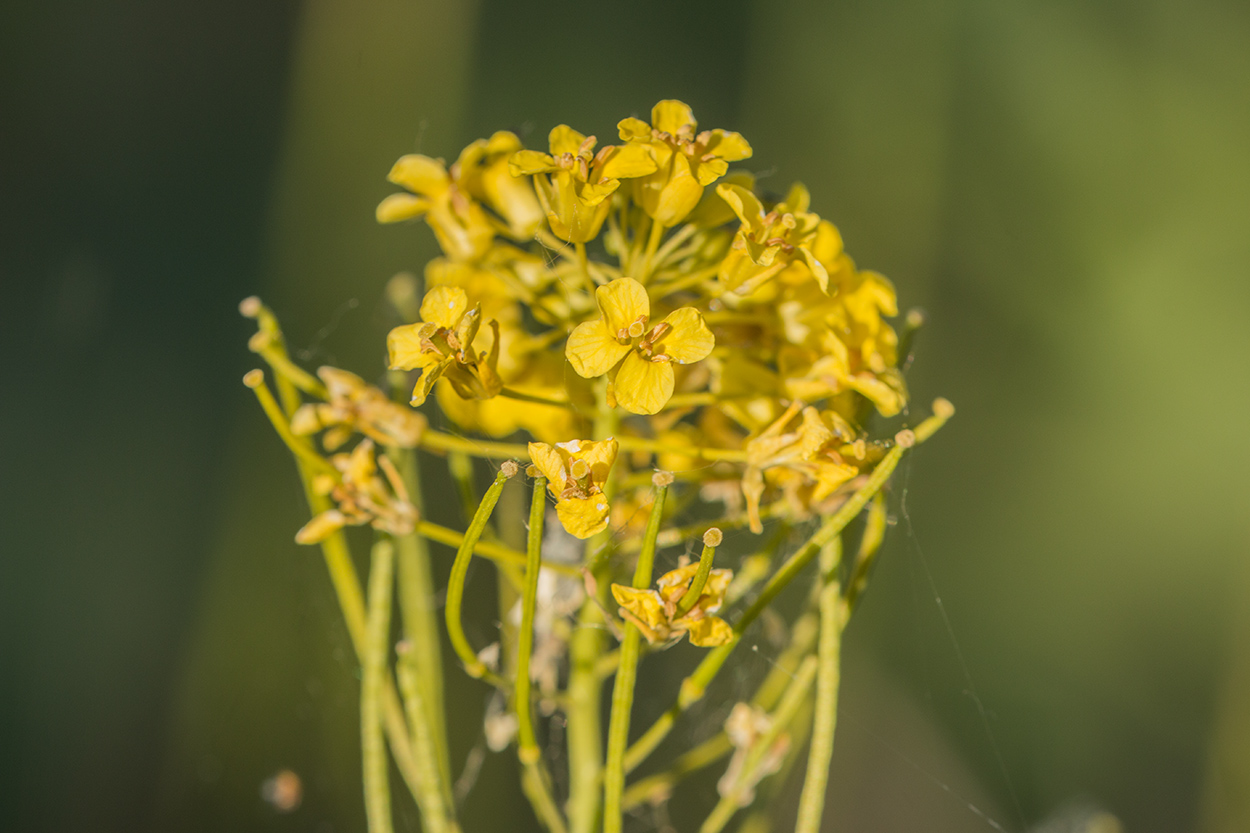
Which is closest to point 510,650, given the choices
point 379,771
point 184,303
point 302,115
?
point 379,771

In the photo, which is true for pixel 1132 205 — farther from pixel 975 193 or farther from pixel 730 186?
pixel 730 186

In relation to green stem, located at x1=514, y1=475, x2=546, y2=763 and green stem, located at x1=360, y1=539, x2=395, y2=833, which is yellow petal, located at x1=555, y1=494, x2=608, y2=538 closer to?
green stem, located at x1=514, y1=475, x2=546, y2=763

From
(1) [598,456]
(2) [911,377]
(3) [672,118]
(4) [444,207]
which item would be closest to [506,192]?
(4) [444,207]

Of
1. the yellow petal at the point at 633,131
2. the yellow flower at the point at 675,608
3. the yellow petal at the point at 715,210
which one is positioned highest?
the yellow petal at the point at 633,131

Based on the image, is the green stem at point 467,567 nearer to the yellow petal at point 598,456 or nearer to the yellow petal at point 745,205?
the yellow petal at point 598,456

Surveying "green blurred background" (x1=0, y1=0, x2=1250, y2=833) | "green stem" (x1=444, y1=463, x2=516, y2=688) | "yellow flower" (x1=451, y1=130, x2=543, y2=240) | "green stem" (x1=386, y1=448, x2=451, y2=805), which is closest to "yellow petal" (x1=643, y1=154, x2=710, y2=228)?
"yellow flower" (x1=451, y1=130, x2=543, y2=240)

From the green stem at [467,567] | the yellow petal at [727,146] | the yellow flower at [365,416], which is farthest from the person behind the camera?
the yellow flower at [365,416]

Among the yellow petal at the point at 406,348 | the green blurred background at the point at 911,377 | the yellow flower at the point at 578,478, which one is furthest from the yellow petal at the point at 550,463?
the green blurred background at the point at 911,377

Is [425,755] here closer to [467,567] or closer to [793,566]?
[467,567]
